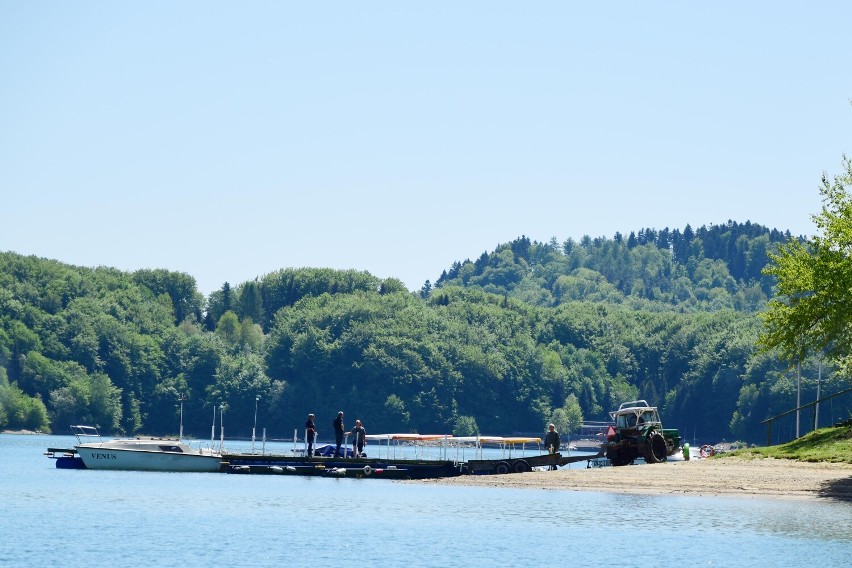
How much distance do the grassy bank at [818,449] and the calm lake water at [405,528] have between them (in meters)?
7.35

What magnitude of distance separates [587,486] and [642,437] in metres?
7.97

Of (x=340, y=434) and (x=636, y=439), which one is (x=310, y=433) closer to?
(x=340, y=434)

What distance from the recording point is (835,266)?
55750 millimetres

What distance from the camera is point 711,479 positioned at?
59.7 meters

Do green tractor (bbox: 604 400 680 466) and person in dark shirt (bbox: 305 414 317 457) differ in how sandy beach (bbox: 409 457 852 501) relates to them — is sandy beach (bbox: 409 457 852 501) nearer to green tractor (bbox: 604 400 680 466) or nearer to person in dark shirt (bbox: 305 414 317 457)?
green tractor (bbox: 604 400 680 466)

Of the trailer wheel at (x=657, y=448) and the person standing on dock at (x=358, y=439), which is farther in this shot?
the person standing on dock at (x=358, y=439)

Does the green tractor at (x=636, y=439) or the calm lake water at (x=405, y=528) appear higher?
the green tractor at (x=636, y=439)

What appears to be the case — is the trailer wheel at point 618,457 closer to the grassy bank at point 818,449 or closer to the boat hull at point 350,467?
the grassy bank at point 818,449

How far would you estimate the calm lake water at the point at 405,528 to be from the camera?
41.0 m

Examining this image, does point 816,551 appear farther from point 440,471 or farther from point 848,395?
point 848,395

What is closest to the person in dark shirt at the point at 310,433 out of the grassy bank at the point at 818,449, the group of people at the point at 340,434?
the group of people at the point at 340,434

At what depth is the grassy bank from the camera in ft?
198

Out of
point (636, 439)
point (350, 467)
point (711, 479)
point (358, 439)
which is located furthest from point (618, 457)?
point (350, 467)

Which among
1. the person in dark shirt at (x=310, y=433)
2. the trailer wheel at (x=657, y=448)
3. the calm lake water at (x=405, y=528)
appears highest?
the person in dark shirt at (x=310, y=433)
